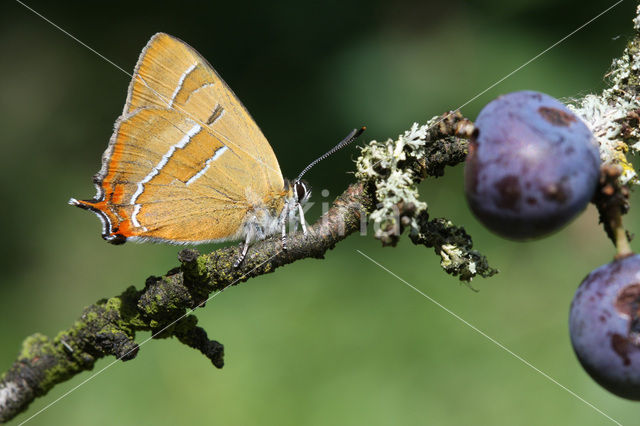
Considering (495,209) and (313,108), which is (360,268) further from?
(495,209)

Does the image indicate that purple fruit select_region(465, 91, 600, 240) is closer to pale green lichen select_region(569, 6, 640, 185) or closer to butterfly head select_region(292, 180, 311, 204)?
pale green lichen select_region(569, 6, 640, 185)

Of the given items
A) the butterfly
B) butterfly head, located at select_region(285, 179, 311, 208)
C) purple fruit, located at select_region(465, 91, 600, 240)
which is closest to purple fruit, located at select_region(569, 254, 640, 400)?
purple fruit, located at select_region(465, 91, 600, 240)

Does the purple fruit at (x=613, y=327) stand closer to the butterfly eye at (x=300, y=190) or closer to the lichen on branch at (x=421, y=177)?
the lichen on branch at (x=421, y=177)

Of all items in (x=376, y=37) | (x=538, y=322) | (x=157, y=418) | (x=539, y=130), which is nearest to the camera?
(x=539, y=130)

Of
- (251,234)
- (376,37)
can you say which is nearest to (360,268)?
(251,234)

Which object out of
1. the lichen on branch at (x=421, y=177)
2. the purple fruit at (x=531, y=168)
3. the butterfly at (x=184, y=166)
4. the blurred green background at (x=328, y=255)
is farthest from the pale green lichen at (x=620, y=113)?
the blurred green background at (x=328, y=255)

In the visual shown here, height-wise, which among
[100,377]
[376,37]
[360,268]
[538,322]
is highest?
[376,37]
